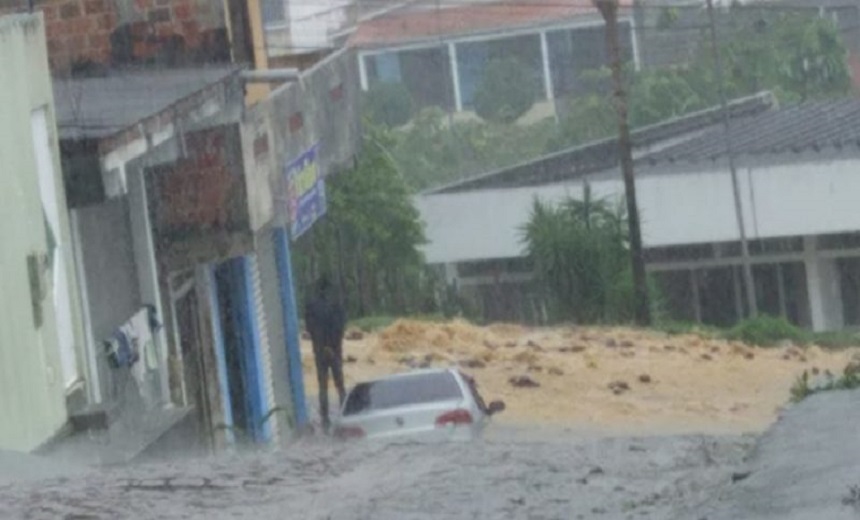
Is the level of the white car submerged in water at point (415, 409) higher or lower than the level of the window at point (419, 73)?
lower

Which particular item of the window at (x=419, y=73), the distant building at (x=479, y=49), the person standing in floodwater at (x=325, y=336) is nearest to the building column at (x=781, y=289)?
the distant building at (x=479, y=49)

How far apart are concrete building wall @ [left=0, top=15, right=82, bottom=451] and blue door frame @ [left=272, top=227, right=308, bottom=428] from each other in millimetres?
11053

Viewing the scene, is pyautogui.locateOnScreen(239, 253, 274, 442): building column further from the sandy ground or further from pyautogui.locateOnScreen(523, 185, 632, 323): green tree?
pyautogui.locateOnScreen(523, 185, 632, 323): green tree

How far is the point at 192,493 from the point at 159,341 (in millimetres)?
10993

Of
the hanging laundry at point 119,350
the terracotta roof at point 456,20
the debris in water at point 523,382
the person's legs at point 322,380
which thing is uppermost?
the terracotta roof at point 456,20

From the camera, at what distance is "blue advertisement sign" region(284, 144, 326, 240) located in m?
24.3

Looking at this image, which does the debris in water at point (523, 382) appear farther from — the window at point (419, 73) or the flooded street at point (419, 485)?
the window at point (419, 73)

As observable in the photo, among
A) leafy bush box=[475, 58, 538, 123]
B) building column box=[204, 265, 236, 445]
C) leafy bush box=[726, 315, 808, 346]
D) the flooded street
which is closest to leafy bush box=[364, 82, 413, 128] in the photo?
leafy bush box=[475, 58, 538, 123]

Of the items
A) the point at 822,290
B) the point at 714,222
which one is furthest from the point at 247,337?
the point at 822,290

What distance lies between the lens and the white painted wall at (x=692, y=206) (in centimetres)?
4534

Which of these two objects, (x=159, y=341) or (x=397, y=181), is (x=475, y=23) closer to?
(x=397, y=181)

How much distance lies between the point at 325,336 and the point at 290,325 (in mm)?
664

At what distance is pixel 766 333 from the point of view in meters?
38.5

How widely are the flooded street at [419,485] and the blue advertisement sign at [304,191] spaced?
1276 centimetres
